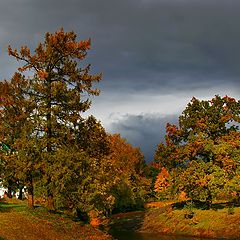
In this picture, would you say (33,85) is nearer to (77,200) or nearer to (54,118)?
(54,118)

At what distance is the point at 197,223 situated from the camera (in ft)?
173

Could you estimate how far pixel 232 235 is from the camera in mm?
47031

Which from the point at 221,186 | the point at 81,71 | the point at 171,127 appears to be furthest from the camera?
the point at 171,127

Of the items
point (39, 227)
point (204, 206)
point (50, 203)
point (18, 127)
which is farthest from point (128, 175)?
point (39, 227)

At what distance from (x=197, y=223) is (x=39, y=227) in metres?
30.0

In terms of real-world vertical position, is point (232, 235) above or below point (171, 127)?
below

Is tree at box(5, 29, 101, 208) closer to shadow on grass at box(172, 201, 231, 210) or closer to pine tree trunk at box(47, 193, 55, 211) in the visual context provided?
pine tree trunk at box(47, 193, 55, 211)

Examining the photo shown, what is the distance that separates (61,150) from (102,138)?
17.6ft

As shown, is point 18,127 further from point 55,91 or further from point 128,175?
point 128,175

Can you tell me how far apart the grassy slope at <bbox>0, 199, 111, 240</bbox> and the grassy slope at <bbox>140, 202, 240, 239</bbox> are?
71.8ft

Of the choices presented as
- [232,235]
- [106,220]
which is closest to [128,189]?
[106,220]

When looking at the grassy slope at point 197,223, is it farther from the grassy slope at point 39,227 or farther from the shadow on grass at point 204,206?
the grassy slope at point 39,227

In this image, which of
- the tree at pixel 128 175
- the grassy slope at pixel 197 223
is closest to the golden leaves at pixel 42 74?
the grassy slope at pixel 197 223

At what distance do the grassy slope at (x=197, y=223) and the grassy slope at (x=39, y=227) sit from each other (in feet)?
71.8
